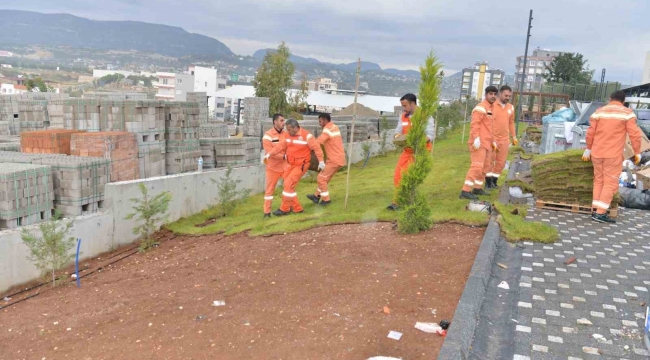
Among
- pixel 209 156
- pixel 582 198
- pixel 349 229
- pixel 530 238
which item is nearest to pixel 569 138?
pixel 582 198

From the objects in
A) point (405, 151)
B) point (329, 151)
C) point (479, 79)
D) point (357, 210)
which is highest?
point (479, 79)

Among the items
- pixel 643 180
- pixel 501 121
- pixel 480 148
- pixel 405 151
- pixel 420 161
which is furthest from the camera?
pixel 643 180

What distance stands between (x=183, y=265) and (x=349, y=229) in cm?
238

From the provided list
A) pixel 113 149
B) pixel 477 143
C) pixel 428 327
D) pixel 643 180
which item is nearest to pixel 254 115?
pixel 113 149

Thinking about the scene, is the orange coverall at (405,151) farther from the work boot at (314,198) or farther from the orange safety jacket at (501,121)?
the work boot at (314,198)

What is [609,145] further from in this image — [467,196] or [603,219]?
[467,196]

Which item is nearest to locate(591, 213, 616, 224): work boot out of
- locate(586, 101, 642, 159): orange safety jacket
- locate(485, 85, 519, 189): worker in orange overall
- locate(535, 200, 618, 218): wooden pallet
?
locate(535, 200, 618, 218): wooden pallet

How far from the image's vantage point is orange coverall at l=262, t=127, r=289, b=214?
8.65m

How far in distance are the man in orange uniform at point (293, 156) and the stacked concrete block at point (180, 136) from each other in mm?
3822

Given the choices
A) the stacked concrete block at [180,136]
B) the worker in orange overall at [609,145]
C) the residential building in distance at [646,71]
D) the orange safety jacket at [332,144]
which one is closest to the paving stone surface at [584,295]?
the worker in orange overall at [609,145]

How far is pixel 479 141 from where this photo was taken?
318 inches

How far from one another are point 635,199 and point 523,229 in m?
3.58

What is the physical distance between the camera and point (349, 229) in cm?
705

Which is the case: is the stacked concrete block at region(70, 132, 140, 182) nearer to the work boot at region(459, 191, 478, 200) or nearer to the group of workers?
the group of workers
